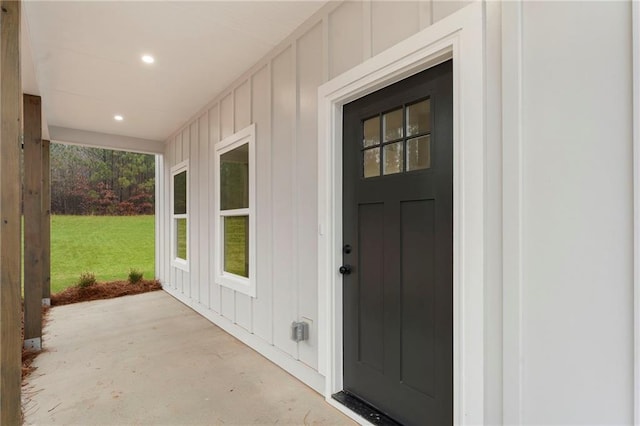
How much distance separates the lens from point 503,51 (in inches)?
57.8

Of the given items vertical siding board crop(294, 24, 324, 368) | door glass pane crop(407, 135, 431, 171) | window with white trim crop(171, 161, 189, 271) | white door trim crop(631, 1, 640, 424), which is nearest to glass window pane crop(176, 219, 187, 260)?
window with white trim crop(171, 161, 189, 271)

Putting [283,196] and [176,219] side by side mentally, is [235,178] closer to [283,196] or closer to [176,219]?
[283,196]

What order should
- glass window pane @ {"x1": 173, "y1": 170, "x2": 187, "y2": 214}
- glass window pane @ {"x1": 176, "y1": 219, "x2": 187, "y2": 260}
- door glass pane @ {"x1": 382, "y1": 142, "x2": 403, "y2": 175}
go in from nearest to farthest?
door glass pane @ {"x1": 382, "y1": 142, "x2": 403, "y2": 175} → glass window pane @ {"x1": 173, "y1": 170, "x2": 187, "y2": 214} → glass window pane @ {"x1": 176, "y1": 219, "x2": 187, "y2": 260}

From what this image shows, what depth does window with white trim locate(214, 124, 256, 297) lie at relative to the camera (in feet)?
11.0

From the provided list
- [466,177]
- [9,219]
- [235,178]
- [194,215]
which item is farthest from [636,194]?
[194,215]

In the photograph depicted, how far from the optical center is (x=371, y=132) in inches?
88.2

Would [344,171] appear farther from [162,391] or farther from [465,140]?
[162,391]

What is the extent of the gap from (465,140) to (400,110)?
577 mm

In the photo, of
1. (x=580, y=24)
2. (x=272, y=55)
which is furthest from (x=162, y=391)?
(x=580, y=24)

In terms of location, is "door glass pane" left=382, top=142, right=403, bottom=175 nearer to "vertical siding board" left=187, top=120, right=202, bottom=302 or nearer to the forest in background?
"vertical siding board" left=187, top=120, right=202, bottom=302

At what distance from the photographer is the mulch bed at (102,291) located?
18.0ft

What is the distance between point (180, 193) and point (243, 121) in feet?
8.48

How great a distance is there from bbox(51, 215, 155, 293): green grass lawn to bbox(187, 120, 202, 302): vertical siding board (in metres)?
2.53

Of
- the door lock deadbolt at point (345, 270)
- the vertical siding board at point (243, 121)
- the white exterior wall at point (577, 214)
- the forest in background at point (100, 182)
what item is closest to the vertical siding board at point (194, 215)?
the vertical siding board at point (243, 121)
